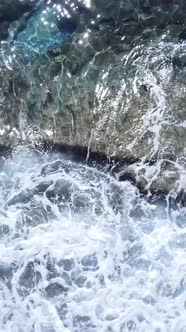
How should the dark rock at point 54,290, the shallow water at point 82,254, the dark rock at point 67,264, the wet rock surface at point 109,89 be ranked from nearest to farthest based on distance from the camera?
the shallow water at point 82,254 → the dark rock at point 54,290 → the dark rock at point 67,264 → the wet rock surface at point 109,89

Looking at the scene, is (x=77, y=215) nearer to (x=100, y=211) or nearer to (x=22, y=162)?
(x=100, y=211)

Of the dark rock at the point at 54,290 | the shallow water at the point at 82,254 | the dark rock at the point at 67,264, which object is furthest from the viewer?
the dark rock at the point at 67,264

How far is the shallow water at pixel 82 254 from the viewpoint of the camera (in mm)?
5219

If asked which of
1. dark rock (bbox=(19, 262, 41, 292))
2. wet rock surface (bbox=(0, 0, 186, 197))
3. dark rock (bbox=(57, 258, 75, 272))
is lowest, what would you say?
dark rock (bbox=(19, 262, 41, 292))

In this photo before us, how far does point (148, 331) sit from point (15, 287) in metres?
1.64

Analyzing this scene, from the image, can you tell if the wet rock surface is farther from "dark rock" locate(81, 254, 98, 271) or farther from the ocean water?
"dark rock" locate(81, 254, 98, 271)

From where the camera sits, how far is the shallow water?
17.1 feet

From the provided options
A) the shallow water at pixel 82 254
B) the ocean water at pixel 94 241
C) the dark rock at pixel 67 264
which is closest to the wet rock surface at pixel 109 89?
the ocean water at pixel 94 241

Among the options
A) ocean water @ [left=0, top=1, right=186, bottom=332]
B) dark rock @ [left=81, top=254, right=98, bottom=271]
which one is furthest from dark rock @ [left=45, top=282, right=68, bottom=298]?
dark rock @ [left=81, top=254, right=98, bottom=271]

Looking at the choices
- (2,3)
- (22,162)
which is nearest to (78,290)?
(22,162)

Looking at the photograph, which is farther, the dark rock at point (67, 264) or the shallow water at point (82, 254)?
the dark rock at point (67, 264)

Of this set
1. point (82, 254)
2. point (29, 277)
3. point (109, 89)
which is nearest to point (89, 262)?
point (82, 254)

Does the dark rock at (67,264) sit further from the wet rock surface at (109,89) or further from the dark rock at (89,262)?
the wet rock surface at (109,89)

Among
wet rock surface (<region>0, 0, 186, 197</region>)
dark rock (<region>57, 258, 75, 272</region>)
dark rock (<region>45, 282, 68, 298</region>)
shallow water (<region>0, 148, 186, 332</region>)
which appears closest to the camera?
shallow water (<region>0, 148, 186, 332</region>)
